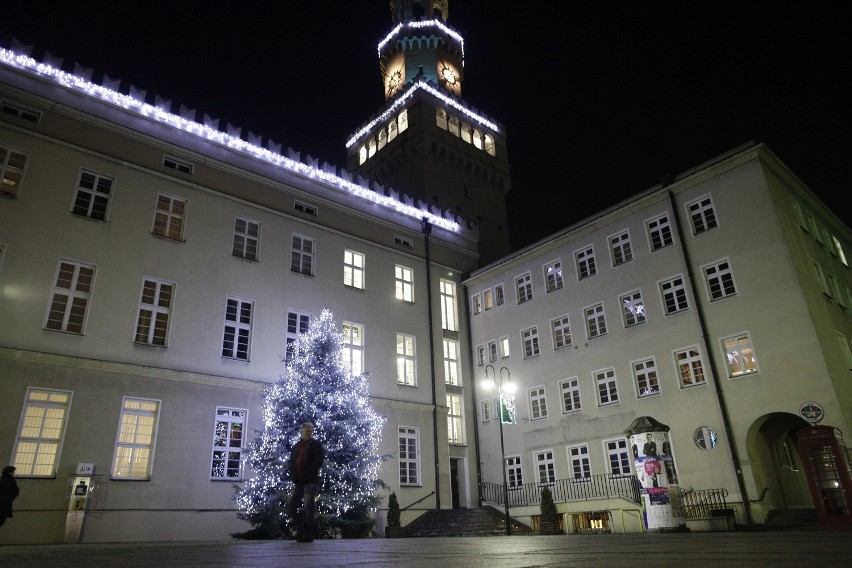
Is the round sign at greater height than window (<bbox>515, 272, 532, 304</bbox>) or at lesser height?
lesser

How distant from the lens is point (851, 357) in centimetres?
2100

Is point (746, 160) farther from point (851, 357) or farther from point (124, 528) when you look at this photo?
point (124, 528)

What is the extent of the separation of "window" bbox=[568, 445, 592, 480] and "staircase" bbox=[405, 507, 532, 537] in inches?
123

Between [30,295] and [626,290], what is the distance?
74.2 feet

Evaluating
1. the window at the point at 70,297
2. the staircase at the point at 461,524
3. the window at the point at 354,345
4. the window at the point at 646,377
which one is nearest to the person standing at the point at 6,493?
the window at the point at 70,297

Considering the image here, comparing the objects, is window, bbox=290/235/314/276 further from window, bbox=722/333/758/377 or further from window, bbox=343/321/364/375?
window, bbox=722/333/758/377

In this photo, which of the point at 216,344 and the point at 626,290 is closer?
the point at 216,344

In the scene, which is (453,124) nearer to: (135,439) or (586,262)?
(586,262)

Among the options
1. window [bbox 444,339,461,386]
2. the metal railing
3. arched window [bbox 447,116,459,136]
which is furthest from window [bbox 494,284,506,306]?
arched window [bbox 447,116,459,136]

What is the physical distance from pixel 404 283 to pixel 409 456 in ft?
29.3

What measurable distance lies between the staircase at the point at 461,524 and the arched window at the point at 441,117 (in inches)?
1161

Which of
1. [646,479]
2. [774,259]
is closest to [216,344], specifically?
[646,479]

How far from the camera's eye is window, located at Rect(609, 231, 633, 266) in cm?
2516

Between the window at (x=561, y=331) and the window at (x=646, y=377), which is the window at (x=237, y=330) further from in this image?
the window at (x=646, y=377)
